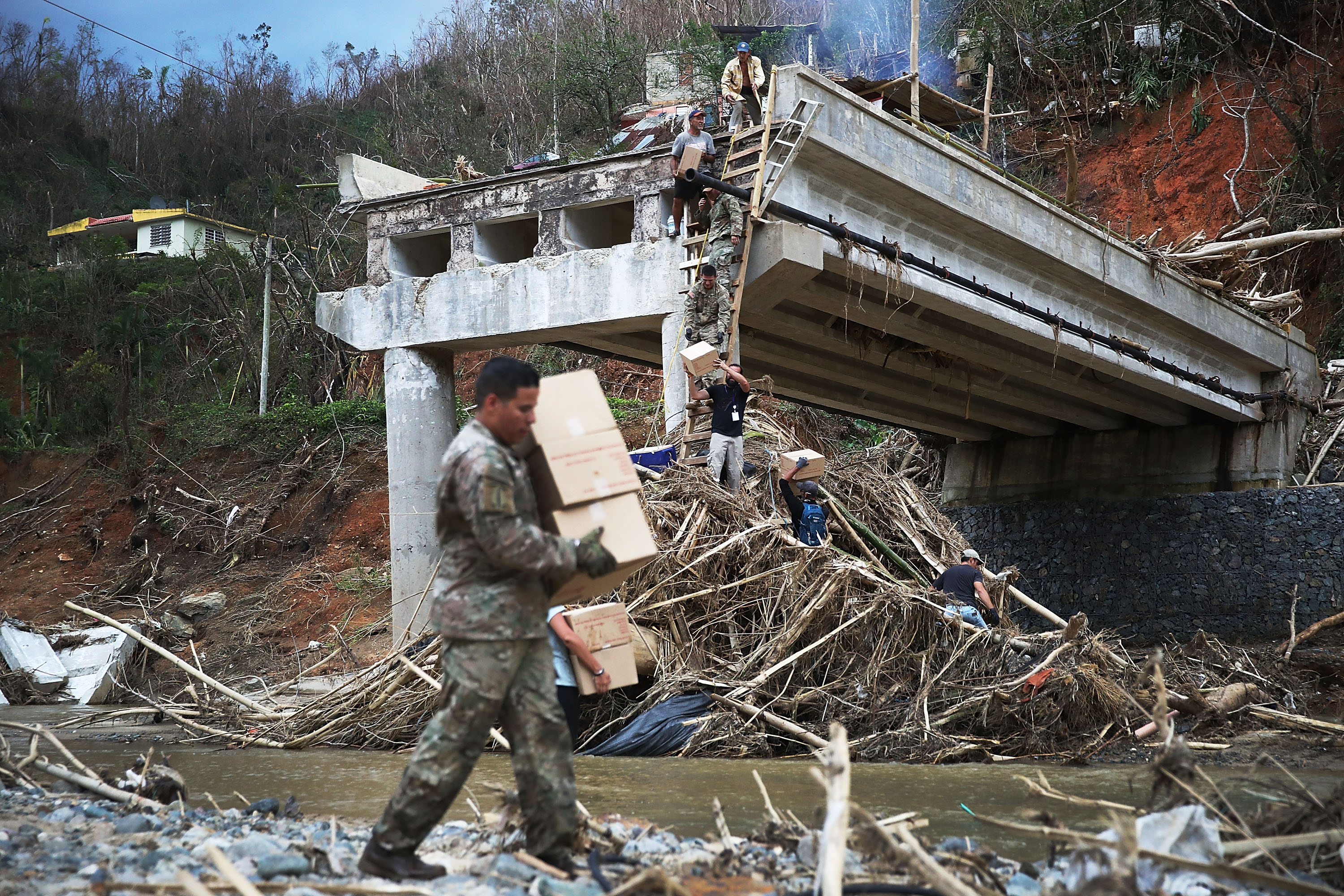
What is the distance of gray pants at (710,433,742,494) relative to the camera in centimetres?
936

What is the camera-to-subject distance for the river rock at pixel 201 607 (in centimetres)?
1683

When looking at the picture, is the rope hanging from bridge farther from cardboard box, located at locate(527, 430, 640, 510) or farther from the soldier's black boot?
the soldier's black boot

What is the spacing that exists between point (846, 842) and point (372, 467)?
18.9m

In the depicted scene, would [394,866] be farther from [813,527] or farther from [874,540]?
[874,540]

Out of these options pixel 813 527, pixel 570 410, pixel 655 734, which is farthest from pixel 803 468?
pixel 570 410

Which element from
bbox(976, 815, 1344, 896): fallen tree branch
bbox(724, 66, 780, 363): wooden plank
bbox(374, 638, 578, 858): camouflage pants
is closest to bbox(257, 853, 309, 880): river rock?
bbox(374, 638, 578, 858): camouflage pants

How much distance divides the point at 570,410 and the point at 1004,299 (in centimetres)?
906

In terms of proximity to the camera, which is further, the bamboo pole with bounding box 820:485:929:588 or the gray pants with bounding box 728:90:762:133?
the gray pants with bounding box 728:90:762:133

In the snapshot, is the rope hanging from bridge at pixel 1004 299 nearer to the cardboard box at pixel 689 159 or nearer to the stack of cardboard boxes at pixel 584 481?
the cardboard box at pixel 689 159

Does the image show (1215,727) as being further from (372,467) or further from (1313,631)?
(372,467)

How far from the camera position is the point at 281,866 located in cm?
336

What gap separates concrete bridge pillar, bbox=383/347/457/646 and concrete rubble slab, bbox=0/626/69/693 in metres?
3.95

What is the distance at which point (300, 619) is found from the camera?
1728 cm

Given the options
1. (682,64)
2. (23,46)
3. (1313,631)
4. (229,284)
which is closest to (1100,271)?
(1313,631)
